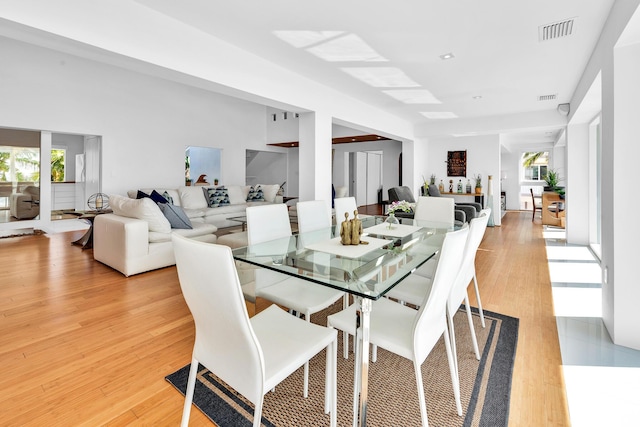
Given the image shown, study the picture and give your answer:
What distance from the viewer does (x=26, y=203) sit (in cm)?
607

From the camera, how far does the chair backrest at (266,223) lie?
7.81 feet

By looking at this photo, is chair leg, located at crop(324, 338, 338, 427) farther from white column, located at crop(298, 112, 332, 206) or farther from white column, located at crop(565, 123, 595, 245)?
white column, located at crop(565, 123, 595, 245)

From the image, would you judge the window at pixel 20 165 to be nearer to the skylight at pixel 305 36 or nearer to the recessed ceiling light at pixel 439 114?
the skylight at pixel 305 36

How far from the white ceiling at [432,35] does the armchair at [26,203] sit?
551cm

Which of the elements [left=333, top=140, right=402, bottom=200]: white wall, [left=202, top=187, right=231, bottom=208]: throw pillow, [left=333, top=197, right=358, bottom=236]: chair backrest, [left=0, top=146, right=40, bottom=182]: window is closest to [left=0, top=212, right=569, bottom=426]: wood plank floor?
[left=333, top=197, right=358, bottom=236]: chair backrest

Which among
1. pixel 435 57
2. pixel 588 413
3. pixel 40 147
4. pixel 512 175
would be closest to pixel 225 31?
pixel 435 57

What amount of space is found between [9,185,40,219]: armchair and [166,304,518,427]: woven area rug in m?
6.31

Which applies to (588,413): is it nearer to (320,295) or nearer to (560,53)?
(320,295)

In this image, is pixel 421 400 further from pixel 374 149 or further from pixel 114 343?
pixel 374 149

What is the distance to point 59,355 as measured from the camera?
199 centimetres

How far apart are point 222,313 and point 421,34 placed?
9.89 feet

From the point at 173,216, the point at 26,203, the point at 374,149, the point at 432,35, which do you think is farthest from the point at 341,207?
the point at 374,149

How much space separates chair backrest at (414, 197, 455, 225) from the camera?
3.48 m

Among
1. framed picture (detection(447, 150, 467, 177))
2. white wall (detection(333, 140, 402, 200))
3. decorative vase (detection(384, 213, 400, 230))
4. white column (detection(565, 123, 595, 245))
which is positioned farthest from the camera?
white wall (detection(333, 140, 402, 200))
